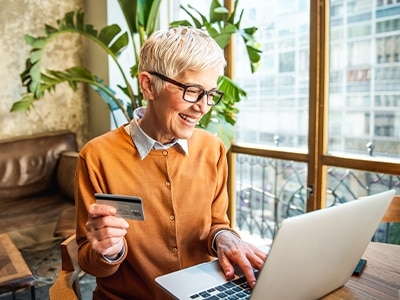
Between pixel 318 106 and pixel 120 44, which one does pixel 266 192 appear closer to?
pixel 318 106

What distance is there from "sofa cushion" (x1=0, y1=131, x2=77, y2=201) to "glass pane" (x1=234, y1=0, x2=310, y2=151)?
1647mm

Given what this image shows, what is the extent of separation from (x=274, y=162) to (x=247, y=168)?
0.31 meters

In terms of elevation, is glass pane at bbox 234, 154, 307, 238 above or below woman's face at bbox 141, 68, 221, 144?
below

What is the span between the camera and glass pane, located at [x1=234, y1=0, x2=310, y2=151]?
2.68 metres

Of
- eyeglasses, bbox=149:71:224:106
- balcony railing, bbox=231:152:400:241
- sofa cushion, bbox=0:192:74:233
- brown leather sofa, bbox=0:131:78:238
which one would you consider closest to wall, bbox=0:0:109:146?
brown leather sofa, bbox=0:131:78:238

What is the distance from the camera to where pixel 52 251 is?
3.28 meters

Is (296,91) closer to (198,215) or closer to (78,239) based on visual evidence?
(198,215)

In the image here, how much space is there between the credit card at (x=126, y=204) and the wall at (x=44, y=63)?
334 cm

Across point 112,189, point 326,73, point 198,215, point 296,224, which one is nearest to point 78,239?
point 112,189

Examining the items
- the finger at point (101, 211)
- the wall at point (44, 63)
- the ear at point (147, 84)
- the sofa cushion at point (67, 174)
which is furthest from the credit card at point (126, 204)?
the wall at point (44, 63)

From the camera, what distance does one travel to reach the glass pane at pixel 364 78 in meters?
2.23

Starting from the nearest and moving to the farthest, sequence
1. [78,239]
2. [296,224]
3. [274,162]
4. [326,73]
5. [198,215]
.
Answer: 1. [296,224]
2. [78,239]
3. [198,215]
4. [326,73]
5. [274,162]

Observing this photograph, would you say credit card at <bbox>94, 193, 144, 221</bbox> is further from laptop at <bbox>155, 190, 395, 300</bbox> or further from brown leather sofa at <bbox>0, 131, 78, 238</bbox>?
brown leather sofa at <bbox>0, 131, 78, 238</bbox>

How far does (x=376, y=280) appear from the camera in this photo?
99 centimetres
